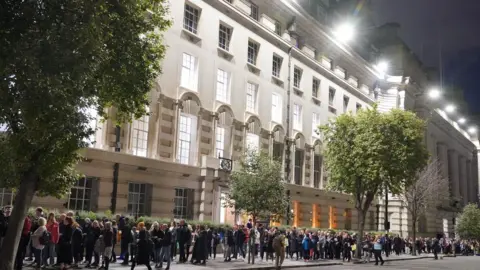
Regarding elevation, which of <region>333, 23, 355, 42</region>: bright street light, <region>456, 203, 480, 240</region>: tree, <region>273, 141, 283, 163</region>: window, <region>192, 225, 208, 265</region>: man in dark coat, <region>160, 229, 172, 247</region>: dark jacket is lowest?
<region>192, 225, 208, 265</region>: man in dark coat

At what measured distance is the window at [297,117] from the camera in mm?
38781

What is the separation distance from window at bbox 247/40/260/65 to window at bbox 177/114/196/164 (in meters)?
8.19

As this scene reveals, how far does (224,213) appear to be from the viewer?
30078 mm

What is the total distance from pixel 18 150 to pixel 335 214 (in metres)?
35.6

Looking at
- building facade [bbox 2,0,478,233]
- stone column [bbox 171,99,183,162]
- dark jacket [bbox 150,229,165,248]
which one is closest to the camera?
dark jacket [bbox 150,229,165,248]

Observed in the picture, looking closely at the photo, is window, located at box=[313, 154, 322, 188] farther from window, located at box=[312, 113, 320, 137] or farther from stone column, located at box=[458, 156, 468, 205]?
stone column, located at box=[458, 156, 468, 205]

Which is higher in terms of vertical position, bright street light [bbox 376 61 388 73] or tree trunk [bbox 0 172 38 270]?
bright street light [bbox 376 61 388 73]

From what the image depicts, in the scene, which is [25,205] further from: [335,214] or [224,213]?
[335,214]

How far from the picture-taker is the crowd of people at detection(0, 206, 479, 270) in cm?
1588

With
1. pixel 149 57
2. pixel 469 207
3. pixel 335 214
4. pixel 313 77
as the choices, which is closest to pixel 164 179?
Answer: pixel 149 57

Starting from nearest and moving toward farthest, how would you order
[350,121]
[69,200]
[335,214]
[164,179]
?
[69,200] → [164,179] → [350,121] → [335,214]

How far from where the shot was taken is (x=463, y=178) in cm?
8906

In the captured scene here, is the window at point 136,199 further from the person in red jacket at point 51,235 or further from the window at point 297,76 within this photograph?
the window at point 297,76

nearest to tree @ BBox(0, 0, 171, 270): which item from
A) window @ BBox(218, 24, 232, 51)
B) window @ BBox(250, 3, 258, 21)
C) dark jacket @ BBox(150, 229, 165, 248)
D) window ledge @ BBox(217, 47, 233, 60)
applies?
dark jacket @ BBox(150, 229, 165, 248)
